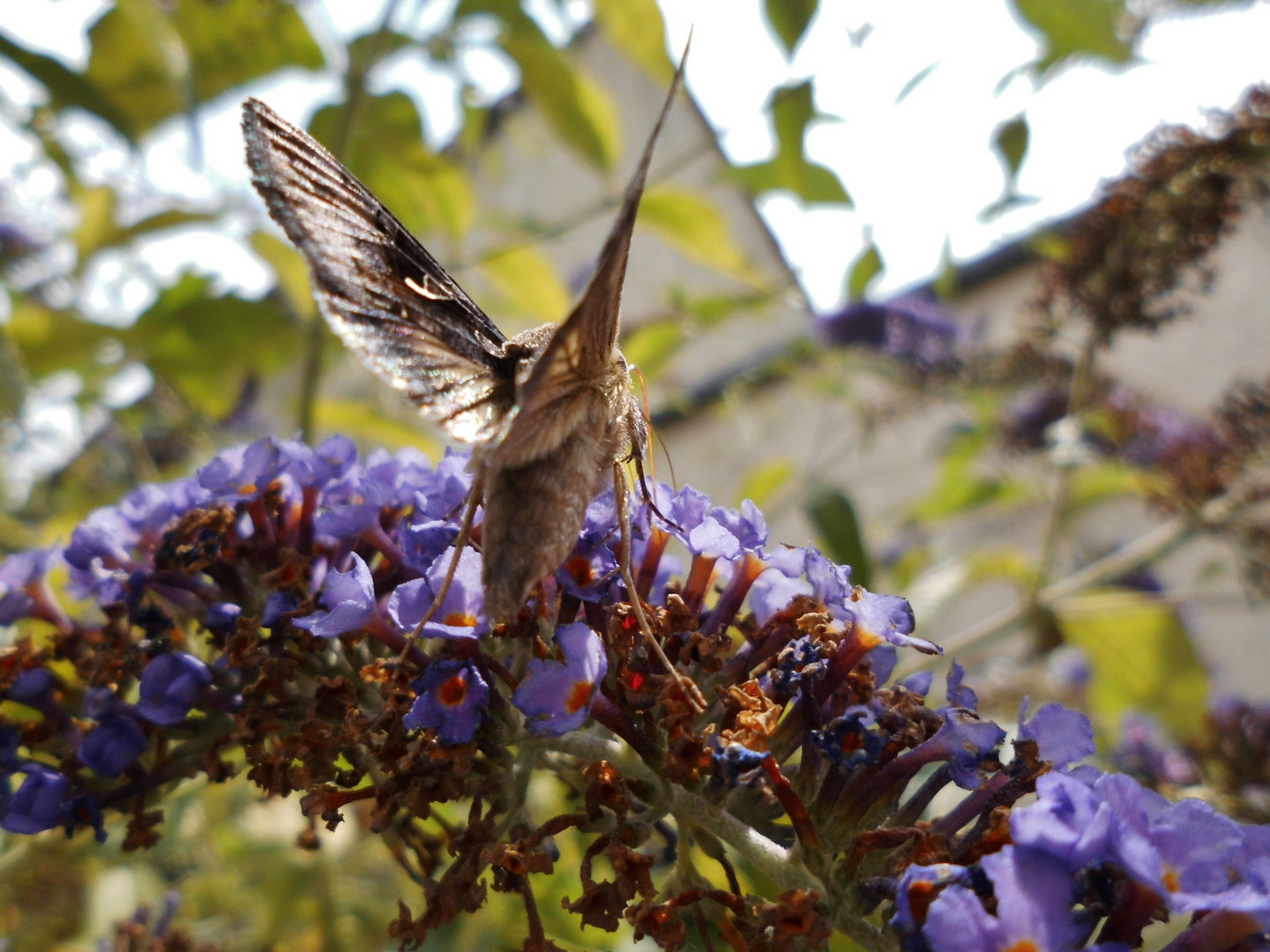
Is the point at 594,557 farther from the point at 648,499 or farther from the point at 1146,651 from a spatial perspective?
the point at 1146,651

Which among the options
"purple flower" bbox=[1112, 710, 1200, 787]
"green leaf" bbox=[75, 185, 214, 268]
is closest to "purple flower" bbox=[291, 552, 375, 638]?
"green leaf" bbox=[75, 185, 214, 268]

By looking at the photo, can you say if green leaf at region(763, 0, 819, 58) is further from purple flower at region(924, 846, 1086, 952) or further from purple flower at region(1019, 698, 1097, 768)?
purple flower at region(924, 846, 1086, 952)

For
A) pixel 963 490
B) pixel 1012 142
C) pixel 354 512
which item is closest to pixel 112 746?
pixel 354 512

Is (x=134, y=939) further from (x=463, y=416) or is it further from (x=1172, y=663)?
(x=1172, y=663)

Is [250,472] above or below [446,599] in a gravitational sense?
above

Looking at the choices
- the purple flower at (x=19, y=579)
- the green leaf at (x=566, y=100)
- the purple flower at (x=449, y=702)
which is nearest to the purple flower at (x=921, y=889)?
the purple flower at (x=449, y=702)

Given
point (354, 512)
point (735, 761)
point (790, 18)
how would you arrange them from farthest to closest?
point (790, 18) < point (354, 512) < point (735, 761)

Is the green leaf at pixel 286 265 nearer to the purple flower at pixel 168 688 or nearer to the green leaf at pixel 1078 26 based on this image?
the purple flower at pixel 168 688
